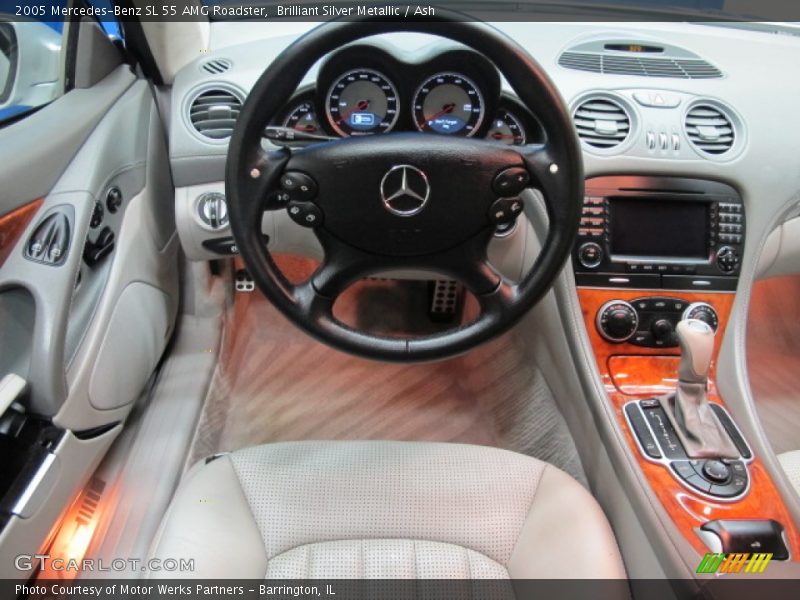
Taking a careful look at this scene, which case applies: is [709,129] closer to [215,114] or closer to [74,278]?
[215,114]

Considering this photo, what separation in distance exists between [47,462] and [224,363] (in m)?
0.67

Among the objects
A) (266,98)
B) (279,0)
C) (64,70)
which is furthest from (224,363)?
(266,98)

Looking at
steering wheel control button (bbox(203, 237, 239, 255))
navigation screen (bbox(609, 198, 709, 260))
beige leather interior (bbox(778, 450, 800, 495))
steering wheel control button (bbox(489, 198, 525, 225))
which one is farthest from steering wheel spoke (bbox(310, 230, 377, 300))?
beige leather interior (bbox(778, 450, 800, 495))

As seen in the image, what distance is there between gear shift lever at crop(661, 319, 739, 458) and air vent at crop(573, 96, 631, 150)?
375 millimetres

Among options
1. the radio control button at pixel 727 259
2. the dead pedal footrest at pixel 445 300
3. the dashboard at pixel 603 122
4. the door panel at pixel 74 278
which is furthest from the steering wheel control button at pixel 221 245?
the radio control button at pixel 727 259

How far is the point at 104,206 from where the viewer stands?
3.67 ft

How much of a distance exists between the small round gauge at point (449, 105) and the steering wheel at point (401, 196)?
140 millimetres

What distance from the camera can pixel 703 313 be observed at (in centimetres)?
114

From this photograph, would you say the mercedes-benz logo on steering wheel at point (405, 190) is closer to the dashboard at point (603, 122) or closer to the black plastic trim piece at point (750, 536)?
the dashboard at point (603, 122)

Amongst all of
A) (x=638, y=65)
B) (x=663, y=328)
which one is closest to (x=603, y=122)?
(x=638, y=65)

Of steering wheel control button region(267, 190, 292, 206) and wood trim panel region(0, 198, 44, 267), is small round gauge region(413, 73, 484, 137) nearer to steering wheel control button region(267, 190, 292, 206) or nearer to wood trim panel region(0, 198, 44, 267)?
steering wheel control button region(267, 190, 292, 206)

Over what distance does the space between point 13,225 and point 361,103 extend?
22.4 inches

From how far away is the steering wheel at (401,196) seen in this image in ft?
2.53

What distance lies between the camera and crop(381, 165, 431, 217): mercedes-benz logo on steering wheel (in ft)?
2.74
